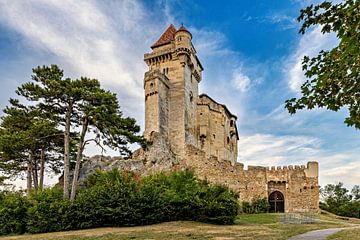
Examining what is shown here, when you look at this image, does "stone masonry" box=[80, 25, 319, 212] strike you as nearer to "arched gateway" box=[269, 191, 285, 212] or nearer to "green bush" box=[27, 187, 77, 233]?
"arched gateway" box=[269, 191, 285, 212]

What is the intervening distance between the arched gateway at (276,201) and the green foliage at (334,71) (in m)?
28.6

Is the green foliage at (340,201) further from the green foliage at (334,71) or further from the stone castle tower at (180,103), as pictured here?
the green foliage at (334,71)

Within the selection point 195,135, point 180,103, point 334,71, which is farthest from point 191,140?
point 334,71

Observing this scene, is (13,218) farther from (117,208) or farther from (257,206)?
(257,206)

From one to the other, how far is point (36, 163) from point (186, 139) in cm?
1844

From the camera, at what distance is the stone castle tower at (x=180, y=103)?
38812 mm

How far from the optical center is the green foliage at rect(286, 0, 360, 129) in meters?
5.26

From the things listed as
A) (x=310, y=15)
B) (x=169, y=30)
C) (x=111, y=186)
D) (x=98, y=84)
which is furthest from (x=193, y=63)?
(x=310, y=15)

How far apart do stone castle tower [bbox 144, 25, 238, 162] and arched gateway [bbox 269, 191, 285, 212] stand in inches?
430

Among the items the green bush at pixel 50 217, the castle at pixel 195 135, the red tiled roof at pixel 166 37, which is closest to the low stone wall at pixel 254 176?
the castle at pixel 195 135

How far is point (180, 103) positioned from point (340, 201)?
25437 millimetres

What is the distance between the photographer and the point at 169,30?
48031 millimetres

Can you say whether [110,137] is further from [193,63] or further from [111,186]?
[193,63]

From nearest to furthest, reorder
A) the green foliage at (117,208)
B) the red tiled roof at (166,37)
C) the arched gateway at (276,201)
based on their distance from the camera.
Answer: the green foliage at (117,208)
the arched gateway at (276,201)
the red tiled roof at (166,37)
